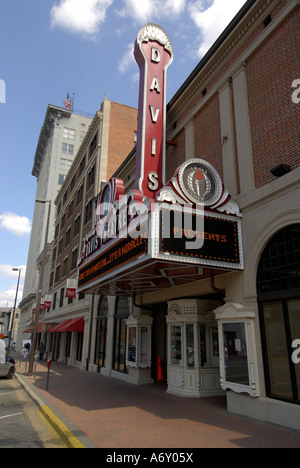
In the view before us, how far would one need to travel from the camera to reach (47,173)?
2926 inches

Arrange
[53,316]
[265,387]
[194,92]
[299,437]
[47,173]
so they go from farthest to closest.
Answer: [47,173] < [53,316] < [194,92] < [265,387] < [299,437]

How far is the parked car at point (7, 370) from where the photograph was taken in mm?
18812

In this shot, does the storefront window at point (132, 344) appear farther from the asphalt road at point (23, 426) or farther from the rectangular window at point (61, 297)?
the rectangular window at point (61, 297)

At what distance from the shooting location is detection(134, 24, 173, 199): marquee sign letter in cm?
1268

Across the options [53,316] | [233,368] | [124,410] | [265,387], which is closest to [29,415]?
[124,410]

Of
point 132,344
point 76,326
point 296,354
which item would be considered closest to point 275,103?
point 296,354

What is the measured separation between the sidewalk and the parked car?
7.44 m

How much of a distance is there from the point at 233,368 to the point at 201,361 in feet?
9.35

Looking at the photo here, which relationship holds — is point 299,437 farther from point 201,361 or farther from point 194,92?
point 194,92

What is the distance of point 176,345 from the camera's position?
1287cm

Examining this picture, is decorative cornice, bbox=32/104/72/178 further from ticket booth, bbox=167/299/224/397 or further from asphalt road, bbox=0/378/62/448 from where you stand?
asphalt road, bbox=0/378/62/448

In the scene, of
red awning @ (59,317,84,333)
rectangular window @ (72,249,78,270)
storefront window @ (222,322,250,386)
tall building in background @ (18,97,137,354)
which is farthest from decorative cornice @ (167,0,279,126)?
rectangular window @ (72,249,78,270)

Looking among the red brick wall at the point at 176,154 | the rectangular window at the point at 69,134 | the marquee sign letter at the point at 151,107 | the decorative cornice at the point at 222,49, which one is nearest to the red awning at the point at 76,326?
the red brick wall at the point at 176,154

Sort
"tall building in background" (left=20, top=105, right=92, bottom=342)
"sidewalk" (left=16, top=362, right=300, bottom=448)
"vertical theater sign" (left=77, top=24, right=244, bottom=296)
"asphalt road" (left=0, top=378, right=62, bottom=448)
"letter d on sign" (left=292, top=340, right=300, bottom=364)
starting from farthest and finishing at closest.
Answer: "tall building in background" (left=20, top=105, right=92, bottom=342) < "vertical theater sign" (left=77, top=24, right=244, bottom=296) < "letter d on sign" (left=292, top=340, right=300, bottom=364) < "asphalt road" (left=0, top=378, right=62, bottom=448) < "sidewalk" (left=16, top=362, right=300, bottom=448)
